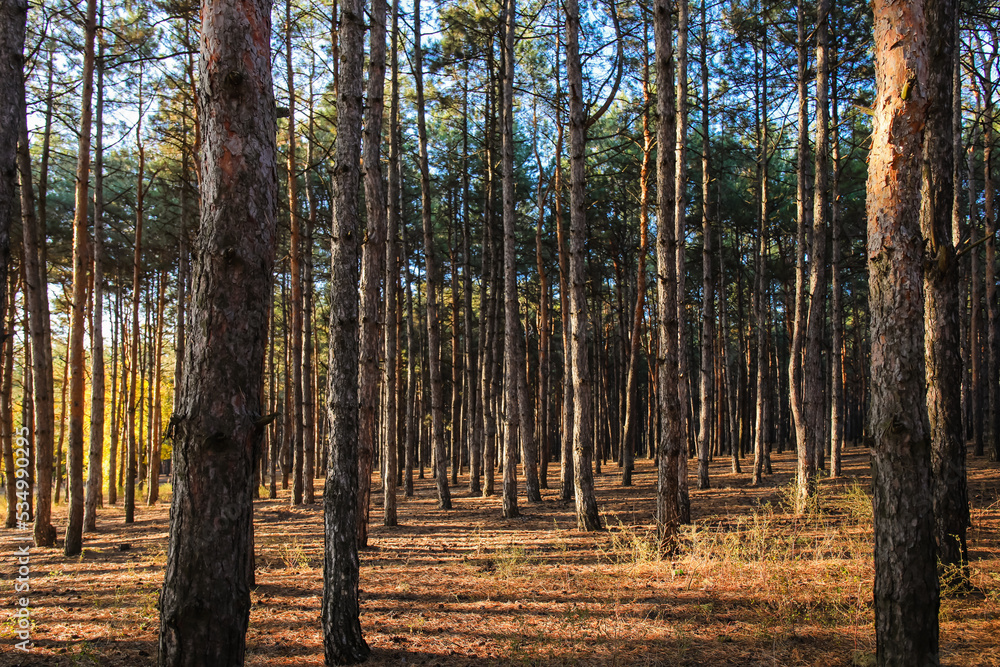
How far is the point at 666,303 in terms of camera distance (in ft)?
23.0

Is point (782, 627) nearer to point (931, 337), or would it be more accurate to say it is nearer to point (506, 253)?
point (931, 337)

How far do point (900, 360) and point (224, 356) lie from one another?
4.02 meters

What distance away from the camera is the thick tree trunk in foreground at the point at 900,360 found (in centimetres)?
358

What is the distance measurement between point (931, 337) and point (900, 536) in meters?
2.68

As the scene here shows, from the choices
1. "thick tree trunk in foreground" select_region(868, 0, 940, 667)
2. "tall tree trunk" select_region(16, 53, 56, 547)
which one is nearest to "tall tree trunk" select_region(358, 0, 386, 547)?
"tall tree trunk" select_region(16, 53, 56, 547)

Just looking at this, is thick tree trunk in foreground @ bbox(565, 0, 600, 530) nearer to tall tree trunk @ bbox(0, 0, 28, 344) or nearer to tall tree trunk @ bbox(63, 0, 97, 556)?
tall tree trunk @ bbox(0, 0, 28, 344)

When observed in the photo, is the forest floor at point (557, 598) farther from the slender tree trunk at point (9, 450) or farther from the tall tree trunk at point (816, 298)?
the slender tree trunk at point (9, 450)

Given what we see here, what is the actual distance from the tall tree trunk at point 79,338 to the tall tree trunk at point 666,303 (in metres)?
8.34

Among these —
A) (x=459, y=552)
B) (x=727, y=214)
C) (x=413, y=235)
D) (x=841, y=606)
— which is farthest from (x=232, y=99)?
(x=727, y=214)

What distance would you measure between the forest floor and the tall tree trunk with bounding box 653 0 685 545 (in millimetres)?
566

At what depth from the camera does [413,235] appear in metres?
20.3

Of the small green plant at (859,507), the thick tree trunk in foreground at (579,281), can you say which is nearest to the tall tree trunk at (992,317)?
the small green plant at (859,507)

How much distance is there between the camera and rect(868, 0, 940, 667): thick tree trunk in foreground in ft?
11.8

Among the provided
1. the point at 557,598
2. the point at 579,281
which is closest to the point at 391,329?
the point at 579,281
